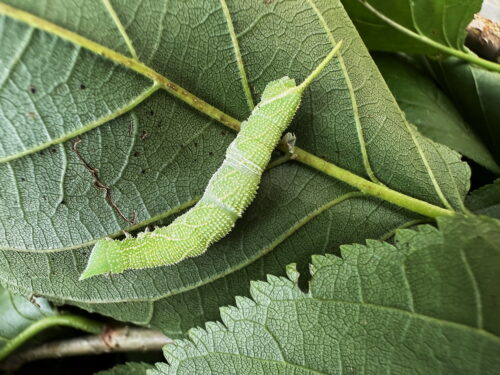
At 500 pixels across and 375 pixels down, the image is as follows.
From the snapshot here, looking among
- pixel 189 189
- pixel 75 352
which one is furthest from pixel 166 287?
pixel 75 352

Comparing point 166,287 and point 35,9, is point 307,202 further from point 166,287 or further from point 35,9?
point 35,9

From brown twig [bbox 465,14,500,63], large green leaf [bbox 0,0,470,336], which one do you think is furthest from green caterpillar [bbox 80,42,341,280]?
brown twig [bbox 465,14,500,63]

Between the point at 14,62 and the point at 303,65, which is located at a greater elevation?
the point at 303,65

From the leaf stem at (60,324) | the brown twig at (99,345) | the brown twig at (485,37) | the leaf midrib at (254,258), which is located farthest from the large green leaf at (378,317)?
the brown twig at (485,37)

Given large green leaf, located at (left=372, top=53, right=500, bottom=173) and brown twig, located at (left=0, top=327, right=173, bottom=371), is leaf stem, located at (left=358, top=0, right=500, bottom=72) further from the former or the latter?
brown twig, located at (left=0, top=327, right=173, bottom=371)

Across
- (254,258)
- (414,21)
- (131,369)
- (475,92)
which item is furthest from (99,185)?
(475,92)
